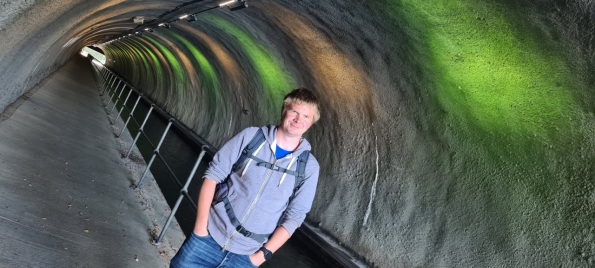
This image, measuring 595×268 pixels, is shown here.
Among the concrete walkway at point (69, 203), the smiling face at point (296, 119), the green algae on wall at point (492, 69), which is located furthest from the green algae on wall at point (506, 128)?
the concrete walkway at point (69, 203)

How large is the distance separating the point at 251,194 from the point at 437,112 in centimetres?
481

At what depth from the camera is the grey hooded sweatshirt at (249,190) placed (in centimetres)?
262

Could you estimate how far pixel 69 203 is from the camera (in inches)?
186

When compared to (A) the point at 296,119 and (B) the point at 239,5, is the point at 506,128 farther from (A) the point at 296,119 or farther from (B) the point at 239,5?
(B) the point at 239,5

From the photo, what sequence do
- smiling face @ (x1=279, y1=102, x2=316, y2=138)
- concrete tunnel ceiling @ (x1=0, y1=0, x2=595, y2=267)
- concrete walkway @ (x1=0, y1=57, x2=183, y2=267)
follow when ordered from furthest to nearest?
concrete tunnel ceiling @ (x1=0, y1=0, x2=595, y2=267) → concrete walkway @ (x1=0, y1=57, x2=183, y2=267) → smiling face @ (x1=279, y1=102, x2=316, y2=138)

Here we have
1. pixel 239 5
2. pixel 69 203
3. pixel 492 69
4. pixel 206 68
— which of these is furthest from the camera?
pixel 206 68

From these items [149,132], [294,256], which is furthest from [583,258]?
[149,132]

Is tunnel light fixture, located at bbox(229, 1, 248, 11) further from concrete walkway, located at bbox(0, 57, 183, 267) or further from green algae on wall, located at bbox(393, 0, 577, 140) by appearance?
green algae on wall, located at bbox(393, 0, 577, 140)

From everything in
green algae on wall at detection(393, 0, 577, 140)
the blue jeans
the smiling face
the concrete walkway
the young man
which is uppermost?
green algae on wall at detection(393, 0, 577, 140)

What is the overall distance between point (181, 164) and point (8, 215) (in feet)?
30.8

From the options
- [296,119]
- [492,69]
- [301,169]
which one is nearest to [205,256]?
[301,169]

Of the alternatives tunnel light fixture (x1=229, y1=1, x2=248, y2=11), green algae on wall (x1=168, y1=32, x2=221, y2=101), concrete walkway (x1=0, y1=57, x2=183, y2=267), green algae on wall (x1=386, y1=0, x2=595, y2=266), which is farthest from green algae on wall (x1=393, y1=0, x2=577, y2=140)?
green algae on wall (x1=168, y1=32, x2=221, y2=101)

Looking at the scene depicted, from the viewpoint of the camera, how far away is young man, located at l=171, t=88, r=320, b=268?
262cm

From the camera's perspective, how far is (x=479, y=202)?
633cm
